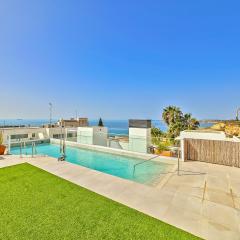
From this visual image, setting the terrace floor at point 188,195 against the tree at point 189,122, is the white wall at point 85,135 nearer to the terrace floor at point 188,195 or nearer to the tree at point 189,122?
the terrace floor at point 188,195

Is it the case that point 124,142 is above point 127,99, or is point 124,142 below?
below

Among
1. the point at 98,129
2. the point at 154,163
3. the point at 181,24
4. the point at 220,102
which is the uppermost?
the point at 181,24

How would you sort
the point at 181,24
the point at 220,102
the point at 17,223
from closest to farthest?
the point at 17,223
the point at 181,24
the point at 220,102

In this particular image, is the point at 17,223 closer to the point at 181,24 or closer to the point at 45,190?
the point at 45,190

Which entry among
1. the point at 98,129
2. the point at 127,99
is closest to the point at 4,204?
the point at 98,129

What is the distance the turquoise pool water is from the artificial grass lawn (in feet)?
9.16

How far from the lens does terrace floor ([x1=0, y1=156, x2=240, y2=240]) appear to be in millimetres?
3605

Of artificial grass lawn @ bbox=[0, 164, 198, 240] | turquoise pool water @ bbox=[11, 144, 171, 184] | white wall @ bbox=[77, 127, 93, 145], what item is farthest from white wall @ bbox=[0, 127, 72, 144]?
artificial grass lawn @ bbox=[0, 164, 198, 240]

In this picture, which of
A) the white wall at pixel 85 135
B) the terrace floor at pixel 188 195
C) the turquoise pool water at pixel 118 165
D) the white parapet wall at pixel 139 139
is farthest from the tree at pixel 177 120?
the terrace floor at pixel 188 195

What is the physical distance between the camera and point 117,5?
14.3 metres

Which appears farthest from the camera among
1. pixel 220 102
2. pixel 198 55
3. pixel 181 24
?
pixel 220 102

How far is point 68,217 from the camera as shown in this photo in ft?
12.7

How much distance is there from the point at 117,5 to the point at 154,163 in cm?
1309

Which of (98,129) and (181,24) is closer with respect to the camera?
(98,129)
